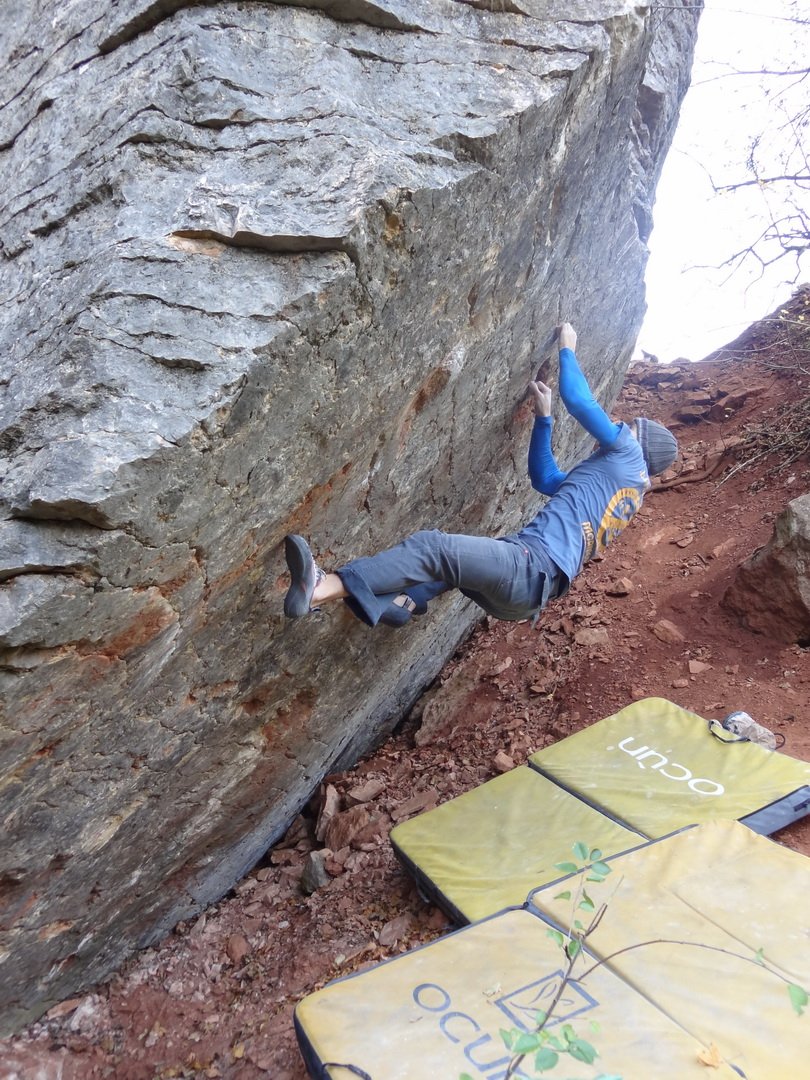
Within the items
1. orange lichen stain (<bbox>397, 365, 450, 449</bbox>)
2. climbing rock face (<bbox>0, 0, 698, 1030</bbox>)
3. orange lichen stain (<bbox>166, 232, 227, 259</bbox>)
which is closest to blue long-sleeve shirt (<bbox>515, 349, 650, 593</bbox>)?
climbing rock face (<bbox>0, 0, 698, 1030</bbox>)

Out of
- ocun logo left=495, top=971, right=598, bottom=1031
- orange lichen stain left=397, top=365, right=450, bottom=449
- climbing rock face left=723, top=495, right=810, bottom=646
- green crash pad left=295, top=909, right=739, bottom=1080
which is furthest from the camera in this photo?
climbing rock face left=723, top=495, right=810, bottom=646

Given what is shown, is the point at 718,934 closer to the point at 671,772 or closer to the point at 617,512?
the point at 671,772

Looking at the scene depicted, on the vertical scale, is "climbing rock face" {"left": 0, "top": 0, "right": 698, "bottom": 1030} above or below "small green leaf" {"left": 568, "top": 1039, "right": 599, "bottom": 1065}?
above

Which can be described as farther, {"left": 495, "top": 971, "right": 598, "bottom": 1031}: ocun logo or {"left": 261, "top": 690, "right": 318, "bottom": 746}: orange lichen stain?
{"left": 261, "top": 690, "right": 318, "bottom": 746}: orange lichen stain

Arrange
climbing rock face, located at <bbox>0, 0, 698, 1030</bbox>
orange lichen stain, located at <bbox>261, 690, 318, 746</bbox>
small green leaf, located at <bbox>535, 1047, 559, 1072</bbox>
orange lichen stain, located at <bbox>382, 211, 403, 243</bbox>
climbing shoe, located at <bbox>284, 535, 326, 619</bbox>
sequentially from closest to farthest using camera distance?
small green leaf, located at <bbox>535, 1047, 559, 1072</bbox> < climbing rock face, located at <bbox>0, 0, 698, 1030</bbox> < orange lichen stain, located at <bbox>382, 211, 403, 243</bbox> < climbing shoe, located at <bbox>284, 535, 326, 619</bbox> < orange lichen stain, located at <bbox>261, 690, 318, 746</bbox>

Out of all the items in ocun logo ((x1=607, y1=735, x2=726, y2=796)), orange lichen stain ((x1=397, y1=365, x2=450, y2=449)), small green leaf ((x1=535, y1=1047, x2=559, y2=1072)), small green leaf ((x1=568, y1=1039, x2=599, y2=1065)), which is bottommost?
ocun logo ((x1=607, y1=735, x2=726, y2=796))

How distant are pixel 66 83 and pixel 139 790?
274cm

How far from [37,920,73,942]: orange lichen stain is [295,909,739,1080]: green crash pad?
4.41 feet

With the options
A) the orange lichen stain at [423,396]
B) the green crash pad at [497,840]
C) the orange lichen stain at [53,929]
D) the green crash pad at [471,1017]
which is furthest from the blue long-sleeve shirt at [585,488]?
the orange lichen stain at [53,929]

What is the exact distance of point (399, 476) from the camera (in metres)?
3.44

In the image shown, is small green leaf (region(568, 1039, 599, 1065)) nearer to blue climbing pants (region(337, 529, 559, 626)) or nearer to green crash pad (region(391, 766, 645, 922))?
green crash pad (region(391, 766, 645, 922))

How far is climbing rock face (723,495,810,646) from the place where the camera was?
4383mm

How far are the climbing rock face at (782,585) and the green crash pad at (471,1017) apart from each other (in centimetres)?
277

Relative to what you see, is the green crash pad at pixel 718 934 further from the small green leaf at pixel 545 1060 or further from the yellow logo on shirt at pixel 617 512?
the yellow logo on shirt at pixel 617 512
